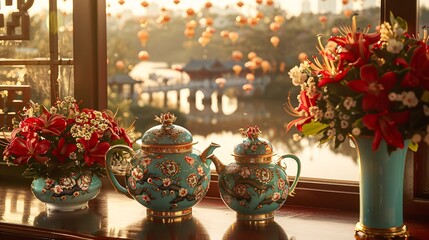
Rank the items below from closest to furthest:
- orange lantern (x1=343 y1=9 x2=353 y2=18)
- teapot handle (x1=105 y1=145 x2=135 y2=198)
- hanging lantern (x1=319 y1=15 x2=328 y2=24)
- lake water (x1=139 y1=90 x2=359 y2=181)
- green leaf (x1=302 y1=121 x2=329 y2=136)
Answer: green leaf (x1=302 y1=121 x2=329 y2=136)
teapot handle (x1=105 y1=145 x2=135 y2=198)
orange lantern (x1=343 y1=9 x2=353 y2=18)
hanging lantern (x1=319 y1=15 x2=328 y2=24)
lake water (x1=139 y1=90 x2=359 y2=181)

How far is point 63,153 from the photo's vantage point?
2.17 m

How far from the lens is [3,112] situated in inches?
107

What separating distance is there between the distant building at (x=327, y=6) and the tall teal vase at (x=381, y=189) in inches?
42.7

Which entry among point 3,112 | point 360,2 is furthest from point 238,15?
point 3,112

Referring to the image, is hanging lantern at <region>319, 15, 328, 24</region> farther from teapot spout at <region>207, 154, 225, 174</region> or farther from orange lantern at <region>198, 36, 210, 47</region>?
teapot spout at <region>207, 154, 225, 174</region>

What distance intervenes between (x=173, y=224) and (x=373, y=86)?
0.70 metres

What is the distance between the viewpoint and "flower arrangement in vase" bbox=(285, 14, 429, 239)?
1.66 metres

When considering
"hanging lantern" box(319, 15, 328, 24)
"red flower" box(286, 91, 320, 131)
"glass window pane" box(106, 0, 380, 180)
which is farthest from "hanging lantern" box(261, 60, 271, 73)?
"red flower" box(286, 91, 320, 131)

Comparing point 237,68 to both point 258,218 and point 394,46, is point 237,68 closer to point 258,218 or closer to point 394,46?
point 258,218

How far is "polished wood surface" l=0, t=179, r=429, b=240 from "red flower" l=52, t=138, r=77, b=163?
166 millimetres

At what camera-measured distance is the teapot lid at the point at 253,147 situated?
79.6 inches

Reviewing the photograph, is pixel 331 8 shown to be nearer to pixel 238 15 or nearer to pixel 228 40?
pixel 238 15

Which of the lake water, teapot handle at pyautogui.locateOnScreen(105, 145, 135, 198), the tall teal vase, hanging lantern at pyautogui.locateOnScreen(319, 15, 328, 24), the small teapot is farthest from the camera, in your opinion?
the lake water

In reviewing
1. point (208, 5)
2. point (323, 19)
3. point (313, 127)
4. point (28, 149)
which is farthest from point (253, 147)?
point (208, 5)
